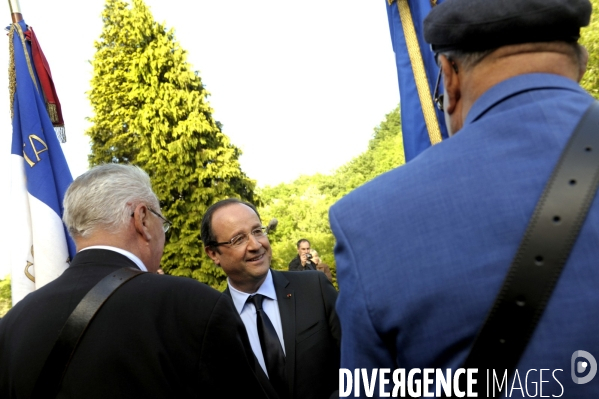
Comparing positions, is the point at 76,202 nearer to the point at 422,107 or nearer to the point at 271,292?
the point at 271,292

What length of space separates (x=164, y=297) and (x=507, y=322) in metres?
1.41

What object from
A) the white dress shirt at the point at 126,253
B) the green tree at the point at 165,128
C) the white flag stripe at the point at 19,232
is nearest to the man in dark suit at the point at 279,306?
the white dress shirt at the point at 126,253

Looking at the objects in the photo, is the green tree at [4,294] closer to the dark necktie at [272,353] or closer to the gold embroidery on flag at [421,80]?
the dark necktie at [272,353]

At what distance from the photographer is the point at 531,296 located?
1.15 metres

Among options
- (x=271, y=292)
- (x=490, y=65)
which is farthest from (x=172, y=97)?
(x=490, y=65)

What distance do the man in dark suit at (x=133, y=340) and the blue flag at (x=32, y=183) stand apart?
8.96ft

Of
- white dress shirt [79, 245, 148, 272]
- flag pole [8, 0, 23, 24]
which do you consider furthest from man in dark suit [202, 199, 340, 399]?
flag pole [8, 0, 23, 24]

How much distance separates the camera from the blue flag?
5.00 metres

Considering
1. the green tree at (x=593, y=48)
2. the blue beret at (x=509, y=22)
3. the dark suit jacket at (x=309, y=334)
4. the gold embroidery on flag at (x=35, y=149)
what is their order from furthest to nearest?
1. the green tree at (x=593, y=48)
2. the gold embroidery on flag at (x=35, y=149)
3. the dark suit jacket at (x=309, y=334)
4. the blue beret at (x=509, y=22)

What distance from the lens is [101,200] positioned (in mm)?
2555

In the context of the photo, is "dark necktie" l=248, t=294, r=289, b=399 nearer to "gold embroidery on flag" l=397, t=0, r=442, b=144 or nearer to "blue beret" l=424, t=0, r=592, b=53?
"gold embroidery on flag" l=397, t=0, r=442, b=144

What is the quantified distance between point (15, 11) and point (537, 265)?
5.59 m

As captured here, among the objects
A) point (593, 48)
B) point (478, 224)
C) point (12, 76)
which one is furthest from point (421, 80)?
point (593, 48)

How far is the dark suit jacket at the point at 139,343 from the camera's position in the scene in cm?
215
